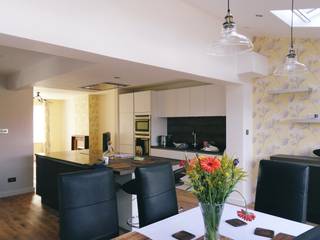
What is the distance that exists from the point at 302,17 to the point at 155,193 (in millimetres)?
3043

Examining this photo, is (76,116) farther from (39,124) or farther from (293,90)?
(293,90)

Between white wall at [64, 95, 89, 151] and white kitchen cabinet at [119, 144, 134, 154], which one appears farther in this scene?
white wall at [64, 95, 89, 151]

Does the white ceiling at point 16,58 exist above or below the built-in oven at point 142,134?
above

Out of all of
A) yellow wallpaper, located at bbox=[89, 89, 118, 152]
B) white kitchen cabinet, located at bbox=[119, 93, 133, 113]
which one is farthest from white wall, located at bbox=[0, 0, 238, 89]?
yellow wallpaper, located at bbox=[89, 89, 118, 152]

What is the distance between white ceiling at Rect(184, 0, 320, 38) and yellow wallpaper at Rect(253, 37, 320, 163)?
29 centimetres

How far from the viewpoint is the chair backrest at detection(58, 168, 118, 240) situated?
1766mm

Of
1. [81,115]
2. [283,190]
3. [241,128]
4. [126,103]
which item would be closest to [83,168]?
[283,190]

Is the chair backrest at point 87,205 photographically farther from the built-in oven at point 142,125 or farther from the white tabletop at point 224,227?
A: the built-in oven at point 142,125

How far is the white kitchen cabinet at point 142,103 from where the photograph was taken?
632 cm

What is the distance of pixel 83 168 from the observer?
3.52 m

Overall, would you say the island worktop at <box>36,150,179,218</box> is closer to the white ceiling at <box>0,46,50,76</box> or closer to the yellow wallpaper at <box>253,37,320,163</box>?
the white ceiling at <box>0,46,50,76</box>

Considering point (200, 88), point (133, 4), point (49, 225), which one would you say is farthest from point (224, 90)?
point (49, 225)

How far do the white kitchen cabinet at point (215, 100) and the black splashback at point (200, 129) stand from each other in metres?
0.38

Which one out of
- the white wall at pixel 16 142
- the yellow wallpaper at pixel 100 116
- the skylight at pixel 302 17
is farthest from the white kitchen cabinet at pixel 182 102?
the white wall at pixel 16 142
